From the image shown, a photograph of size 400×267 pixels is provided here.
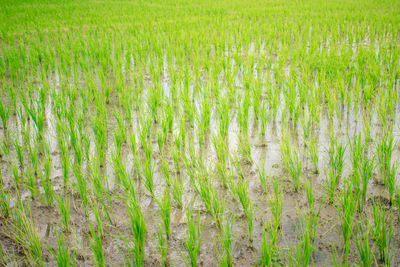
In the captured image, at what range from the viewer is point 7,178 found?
2.03 metres

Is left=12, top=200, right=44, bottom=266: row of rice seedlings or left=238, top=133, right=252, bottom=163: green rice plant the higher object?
left=238, top=133, right=252, bottom=163: green rice plant

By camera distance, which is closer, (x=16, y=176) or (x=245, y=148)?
(x=16, y=176)

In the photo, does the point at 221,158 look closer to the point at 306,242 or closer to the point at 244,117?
the point at 244,117

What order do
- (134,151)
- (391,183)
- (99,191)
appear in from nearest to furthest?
(391,183), (99,191), (134,151)

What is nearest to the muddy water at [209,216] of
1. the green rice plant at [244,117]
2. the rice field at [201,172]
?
the rice field at [201,172]

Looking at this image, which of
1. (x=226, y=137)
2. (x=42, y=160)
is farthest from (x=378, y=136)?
(x=42, y=160)

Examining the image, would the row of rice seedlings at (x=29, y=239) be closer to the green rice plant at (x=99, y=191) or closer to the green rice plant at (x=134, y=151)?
the green rice plant at (x=99, y=191)

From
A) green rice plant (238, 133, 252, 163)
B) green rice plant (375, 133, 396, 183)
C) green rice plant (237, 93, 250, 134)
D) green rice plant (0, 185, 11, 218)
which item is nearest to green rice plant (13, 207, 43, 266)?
green rice plant (0, 185, 11, 218)

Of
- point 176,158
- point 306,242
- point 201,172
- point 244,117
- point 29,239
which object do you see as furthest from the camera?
point 244,117

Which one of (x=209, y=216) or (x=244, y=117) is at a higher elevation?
(x=244, y=117)

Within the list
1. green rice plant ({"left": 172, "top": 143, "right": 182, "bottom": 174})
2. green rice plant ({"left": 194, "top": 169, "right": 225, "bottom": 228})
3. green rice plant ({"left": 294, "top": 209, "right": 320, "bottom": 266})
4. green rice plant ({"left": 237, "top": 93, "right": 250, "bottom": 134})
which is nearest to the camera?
green rice plant ({"left": 294, "top": 209, "right": 320, "bottom": 266})

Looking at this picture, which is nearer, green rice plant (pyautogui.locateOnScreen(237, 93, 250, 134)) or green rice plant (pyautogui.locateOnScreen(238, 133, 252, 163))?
green rice plant (pyautogui.locateOnScreen(238, 133, 252, 163))

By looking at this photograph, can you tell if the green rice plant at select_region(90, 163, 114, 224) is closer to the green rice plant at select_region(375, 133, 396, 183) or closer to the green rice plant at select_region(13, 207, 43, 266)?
the green rice plant at select_region(13, 207, 43, 266)

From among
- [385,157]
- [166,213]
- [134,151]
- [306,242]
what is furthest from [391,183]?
[134,151]
